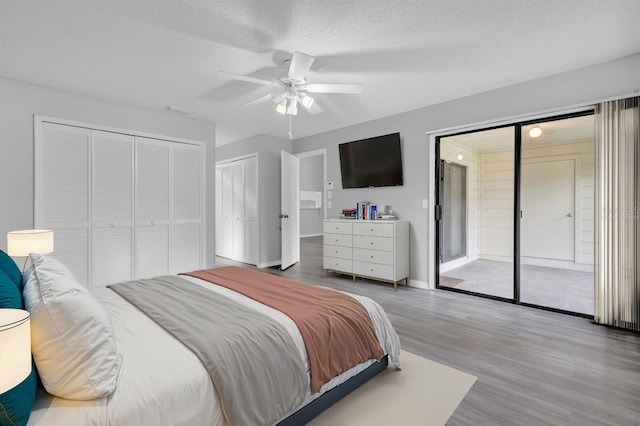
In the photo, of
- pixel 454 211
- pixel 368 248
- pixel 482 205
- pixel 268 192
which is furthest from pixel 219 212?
pixel 482 205

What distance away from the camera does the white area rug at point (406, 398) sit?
1.64 metres

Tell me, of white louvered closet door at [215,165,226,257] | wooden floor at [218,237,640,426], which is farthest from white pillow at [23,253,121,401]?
white louvered closet door at [215,165,226,257]

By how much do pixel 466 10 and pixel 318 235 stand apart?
28.1 feet

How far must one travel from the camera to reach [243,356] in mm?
1313

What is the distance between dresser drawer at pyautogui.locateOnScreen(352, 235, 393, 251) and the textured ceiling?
1912 millimetres

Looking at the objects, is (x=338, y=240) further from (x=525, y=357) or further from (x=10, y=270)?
(x=10, y=270)

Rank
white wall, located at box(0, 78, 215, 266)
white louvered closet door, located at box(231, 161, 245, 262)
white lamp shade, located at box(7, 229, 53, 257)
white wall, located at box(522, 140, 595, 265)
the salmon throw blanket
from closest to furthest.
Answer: the salmon throw blanket < white lamp shade, located at box(7, 229, 53, 257) < white wall, located at box(0, 78, 215, 266) < white wall, located at box(522, 140, 595, 265) < white louvered closet door, located at box(231, 161, 245, 262)

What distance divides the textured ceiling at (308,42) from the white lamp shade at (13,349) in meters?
2.09

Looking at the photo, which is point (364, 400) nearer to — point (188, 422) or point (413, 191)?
point (188, 422)

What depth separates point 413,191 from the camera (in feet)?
14.2

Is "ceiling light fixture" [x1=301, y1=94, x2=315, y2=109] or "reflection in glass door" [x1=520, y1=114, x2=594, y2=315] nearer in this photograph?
"ceiling light fixture" [x1=301, y1=94, x2=315, y2=109]

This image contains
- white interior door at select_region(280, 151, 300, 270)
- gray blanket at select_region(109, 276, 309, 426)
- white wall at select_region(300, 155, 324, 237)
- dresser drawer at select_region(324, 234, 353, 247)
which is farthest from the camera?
white wall at select_region(300, 155, 324, 237)

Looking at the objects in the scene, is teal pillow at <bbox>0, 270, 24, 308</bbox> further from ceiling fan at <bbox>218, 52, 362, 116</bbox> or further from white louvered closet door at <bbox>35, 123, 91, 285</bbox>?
white louvered closet door at <bbox>35, 123, 91, 285</bbox>

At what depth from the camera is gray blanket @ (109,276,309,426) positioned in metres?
1.22
